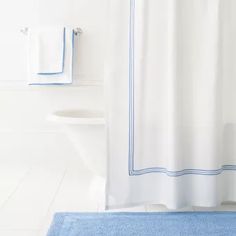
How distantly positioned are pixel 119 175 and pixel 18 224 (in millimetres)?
550

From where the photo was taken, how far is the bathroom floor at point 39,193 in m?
1.76

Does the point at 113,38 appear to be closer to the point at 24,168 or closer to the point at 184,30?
the point at 184,30

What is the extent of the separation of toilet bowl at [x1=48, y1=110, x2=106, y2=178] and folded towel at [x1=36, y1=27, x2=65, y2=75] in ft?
1.74

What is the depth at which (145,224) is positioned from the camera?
5.56 feet

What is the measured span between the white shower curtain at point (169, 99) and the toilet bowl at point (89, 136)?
0.29 meters

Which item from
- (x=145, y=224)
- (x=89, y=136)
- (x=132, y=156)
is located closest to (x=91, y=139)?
(x=89, y=136)

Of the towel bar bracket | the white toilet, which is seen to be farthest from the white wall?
the white toilet

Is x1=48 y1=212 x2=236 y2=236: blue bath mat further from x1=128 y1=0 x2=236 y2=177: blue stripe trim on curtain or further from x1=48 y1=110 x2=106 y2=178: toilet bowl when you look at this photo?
x1=48 y1=110 x2=106 y2=178: toilet bowl

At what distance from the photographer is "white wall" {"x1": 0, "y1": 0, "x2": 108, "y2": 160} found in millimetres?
2594

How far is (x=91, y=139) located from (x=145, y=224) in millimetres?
591

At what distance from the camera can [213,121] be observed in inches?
Result: 67.2

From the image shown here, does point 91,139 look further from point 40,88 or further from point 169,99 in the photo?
point 40,88

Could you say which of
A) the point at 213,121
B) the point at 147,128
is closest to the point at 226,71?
the point at 213,121

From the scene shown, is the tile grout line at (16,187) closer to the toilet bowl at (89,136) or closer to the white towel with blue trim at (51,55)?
the toilet bowl at (89,136)
